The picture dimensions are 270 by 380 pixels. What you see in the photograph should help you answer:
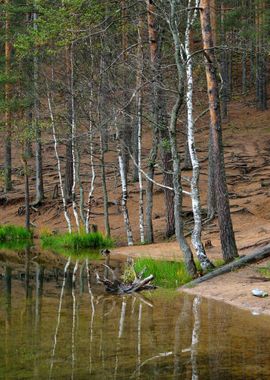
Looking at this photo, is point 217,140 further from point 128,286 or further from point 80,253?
point 80,253

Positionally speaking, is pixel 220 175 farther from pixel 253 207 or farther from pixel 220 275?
pixel 253 207

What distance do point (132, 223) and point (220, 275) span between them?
509 inches

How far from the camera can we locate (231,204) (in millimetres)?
22781

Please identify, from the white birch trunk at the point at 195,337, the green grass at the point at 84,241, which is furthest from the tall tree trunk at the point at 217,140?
the green grass at the point at 84,241

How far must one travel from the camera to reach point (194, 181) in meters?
11.5

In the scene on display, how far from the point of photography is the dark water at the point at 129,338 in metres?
5.75

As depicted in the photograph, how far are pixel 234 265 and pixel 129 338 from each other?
495cm

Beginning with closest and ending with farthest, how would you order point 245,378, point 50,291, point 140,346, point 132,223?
point 245,378 → point 140,346 → point 50,291 → point 132,223

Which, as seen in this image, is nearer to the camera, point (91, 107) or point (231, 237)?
point (231, 237)

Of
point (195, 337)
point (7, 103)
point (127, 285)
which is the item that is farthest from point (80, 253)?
point (195, 337)

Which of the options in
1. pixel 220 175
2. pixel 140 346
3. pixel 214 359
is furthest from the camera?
pixel 220 175

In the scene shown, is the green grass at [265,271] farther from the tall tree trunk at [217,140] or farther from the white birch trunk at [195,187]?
the tall tree trunk at [217,140]

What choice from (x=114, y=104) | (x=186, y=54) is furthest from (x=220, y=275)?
(x=114, y=104)

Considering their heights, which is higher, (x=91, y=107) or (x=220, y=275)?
(x=91, y=107)
